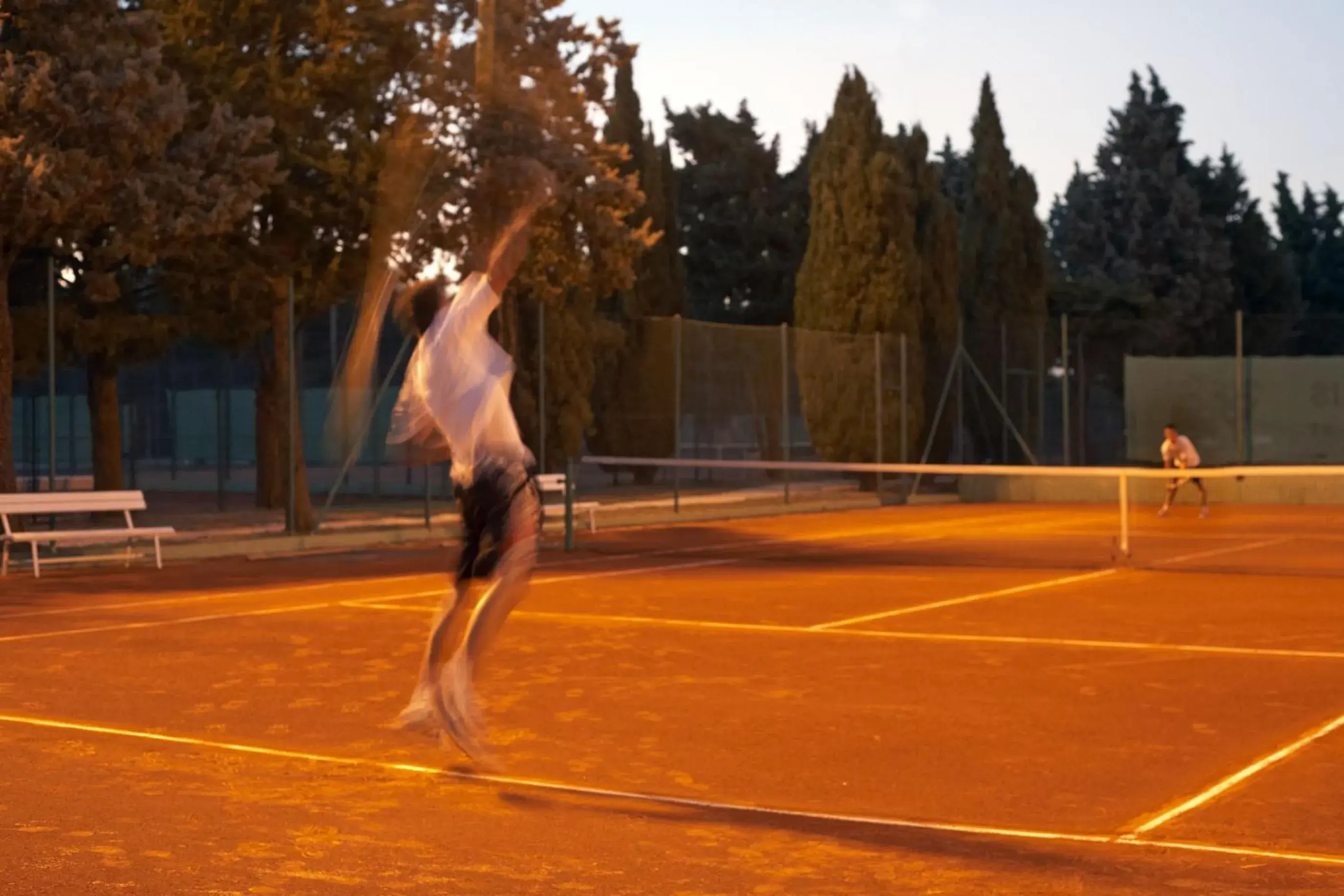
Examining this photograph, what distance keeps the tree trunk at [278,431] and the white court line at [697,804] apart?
1500 centimetres

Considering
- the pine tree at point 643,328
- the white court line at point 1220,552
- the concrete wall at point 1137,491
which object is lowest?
the white court line at point 1220,552

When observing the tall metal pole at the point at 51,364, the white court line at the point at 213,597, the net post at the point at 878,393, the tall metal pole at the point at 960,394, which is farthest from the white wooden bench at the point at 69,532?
the tall metal pole at the point at 960,394

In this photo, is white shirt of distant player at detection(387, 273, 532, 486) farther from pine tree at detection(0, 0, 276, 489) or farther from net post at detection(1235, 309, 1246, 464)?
net post at detection(1235, 309, 1246, 464)

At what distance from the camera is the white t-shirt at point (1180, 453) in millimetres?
28562

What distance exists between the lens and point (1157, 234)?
67.1 metres

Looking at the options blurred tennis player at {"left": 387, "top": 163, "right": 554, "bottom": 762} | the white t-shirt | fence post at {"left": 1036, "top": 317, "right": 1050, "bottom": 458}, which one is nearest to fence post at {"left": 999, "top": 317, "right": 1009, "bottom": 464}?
fence post at {"left": 1036, "top": 317, "right": 1050, "bottom": 458}

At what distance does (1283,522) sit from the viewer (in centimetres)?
2794

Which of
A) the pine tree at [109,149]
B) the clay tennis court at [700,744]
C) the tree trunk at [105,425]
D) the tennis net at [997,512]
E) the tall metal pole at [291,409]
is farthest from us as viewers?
the tree trunk at [105,425]

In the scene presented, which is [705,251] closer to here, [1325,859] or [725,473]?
[725,473]

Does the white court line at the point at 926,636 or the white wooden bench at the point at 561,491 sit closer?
the white court line at the point at 926,636

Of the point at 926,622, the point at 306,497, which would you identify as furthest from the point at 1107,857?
the point at 306,497

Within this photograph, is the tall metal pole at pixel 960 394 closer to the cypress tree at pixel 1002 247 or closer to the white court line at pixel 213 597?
the cypress tree at pixel 1002 247

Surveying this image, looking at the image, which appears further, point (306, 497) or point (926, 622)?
point (306, 497)

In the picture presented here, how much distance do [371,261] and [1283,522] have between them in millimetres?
13030
